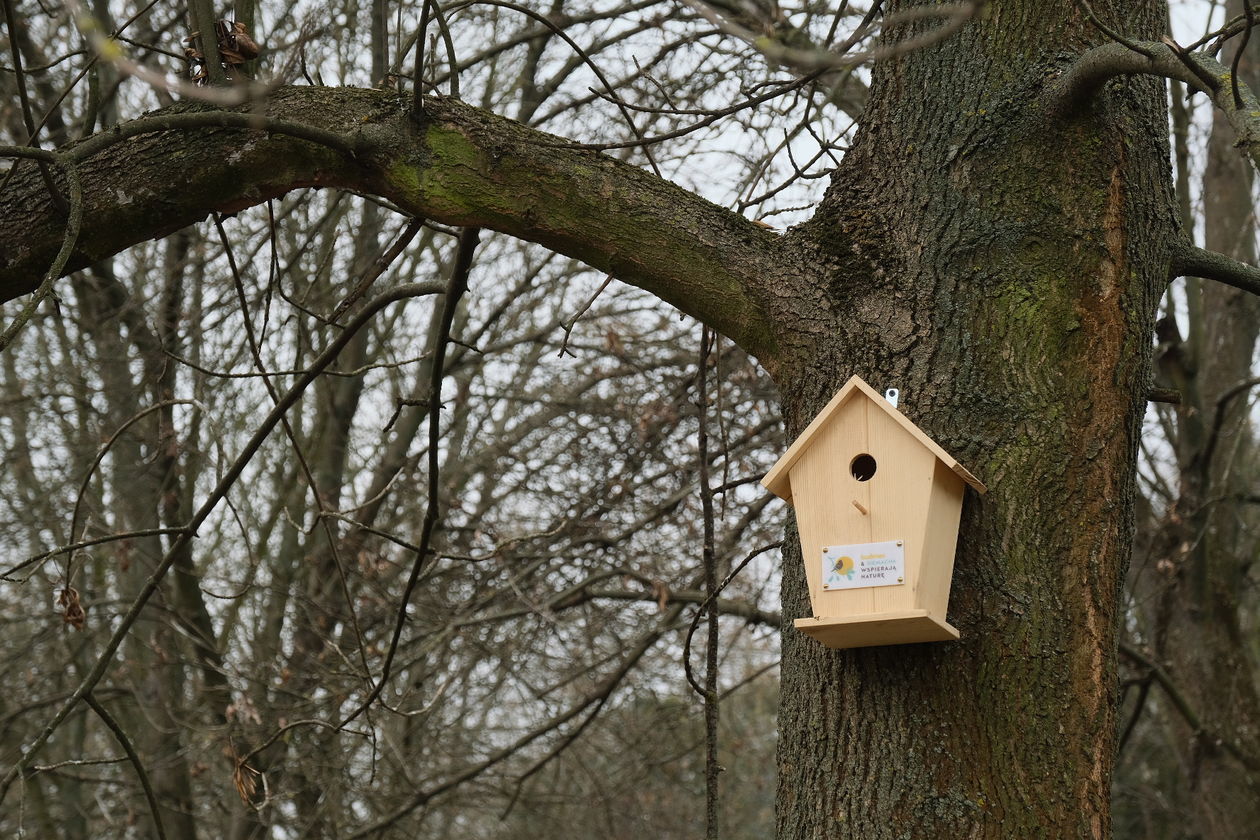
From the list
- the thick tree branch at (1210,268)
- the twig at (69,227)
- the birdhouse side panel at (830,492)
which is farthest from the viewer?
the thick tree branch at (1210,268)

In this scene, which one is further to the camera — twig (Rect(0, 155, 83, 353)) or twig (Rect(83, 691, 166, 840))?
twig (Rect(83, 691, 166, 840))

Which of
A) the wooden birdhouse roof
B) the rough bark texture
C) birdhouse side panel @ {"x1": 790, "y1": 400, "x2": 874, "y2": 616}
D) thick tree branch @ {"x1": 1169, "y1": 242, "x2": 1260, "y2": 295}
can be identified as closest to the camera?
the wooden birdhouse roof

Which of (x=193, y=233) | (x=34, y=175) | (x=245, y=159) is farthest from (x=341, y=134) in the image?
(x=193, y=233)

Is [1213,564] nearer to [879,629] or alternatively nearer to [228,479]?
[879,629]

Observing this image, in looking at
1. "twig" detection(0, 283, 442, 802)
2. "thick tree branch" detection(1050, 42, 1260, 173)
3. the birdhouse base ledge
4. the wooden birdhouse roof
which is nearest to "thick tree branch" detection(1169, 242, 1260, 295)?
"thick tree branch" detection(1050, 42, 1260, 173)

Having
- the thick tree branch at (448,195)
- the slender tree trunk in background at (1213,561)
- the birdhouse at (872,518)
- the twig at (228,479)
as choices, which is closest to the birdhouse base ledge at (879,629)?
the birdhouse at (872,518)

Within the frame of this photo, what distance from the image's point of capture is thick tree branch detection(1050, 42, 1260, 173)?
5.66ft

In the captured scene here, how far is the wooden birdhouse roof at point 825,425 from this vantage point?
203 cm

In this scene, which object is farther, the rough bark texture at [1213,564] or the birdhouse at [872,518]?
the rough bark texture at [1213,564]

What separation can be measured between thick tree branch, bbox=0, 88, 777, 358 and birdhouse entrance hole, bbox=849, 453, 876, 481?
0.27 m

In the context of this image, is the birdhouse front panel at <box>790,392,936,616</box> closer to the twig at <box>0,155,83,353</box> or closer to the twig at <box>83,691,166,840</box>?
the twig at <box>0,155,83,353</box>

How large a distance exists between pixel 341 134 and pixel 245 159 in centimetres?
19

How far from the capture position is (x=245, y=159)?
89.5 inches

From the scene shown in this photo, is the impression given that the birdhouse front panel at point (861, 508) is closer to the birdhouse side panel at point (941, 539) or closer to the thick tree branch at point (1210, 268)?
the birdhouse side panel at point (941, 539)
